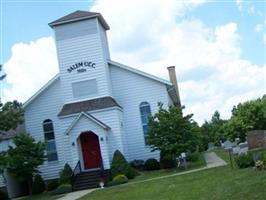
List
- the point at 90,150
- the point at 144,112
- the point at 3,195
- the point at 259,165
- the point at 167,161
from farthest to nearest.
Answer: the point at 144,112 → the point at 90,150 → the point at 167,161 → the point at 3,195 → the point at 259,165

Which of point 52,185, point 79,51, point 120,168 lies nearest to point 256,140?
point 120,168

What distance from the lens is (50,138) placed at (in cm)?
3522

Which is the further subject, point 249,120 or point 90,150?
point 249,120

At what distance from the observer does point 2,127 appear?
27.8m

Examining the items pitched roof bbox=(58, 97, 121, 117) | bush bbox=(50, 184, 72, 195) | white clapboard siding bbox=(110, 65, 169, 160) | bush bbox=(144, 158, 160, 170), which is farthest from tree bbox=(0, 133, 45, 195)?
bush bbox=(144, 158, 160, 170)

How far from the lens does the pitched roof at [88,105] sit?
32.8 metres

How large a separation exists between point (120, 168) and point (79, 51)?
8.80 metres

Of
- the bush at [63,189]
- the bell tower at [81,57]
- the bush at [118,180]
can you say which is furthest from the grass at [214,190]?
the bell tower at [81,57]

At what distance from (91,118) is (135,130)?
381 centimetres

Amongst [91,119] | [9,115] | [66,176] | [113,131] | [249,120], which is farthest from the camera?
[249,120]

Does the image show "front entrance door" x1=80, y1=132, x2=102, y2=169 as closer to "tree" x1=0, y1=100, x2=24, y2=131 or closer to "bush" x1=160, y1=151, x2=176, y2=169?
"bush" x1=160, y1=151, x2=176, y2=169

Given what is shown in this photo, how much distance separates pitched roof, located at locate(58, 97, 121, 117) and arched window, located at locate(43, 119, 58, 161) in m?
2.20

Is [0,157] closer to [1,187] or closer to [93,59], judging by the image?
[1,187]

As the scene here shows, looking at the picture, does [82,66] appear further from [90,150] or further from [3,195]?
[3,195]
